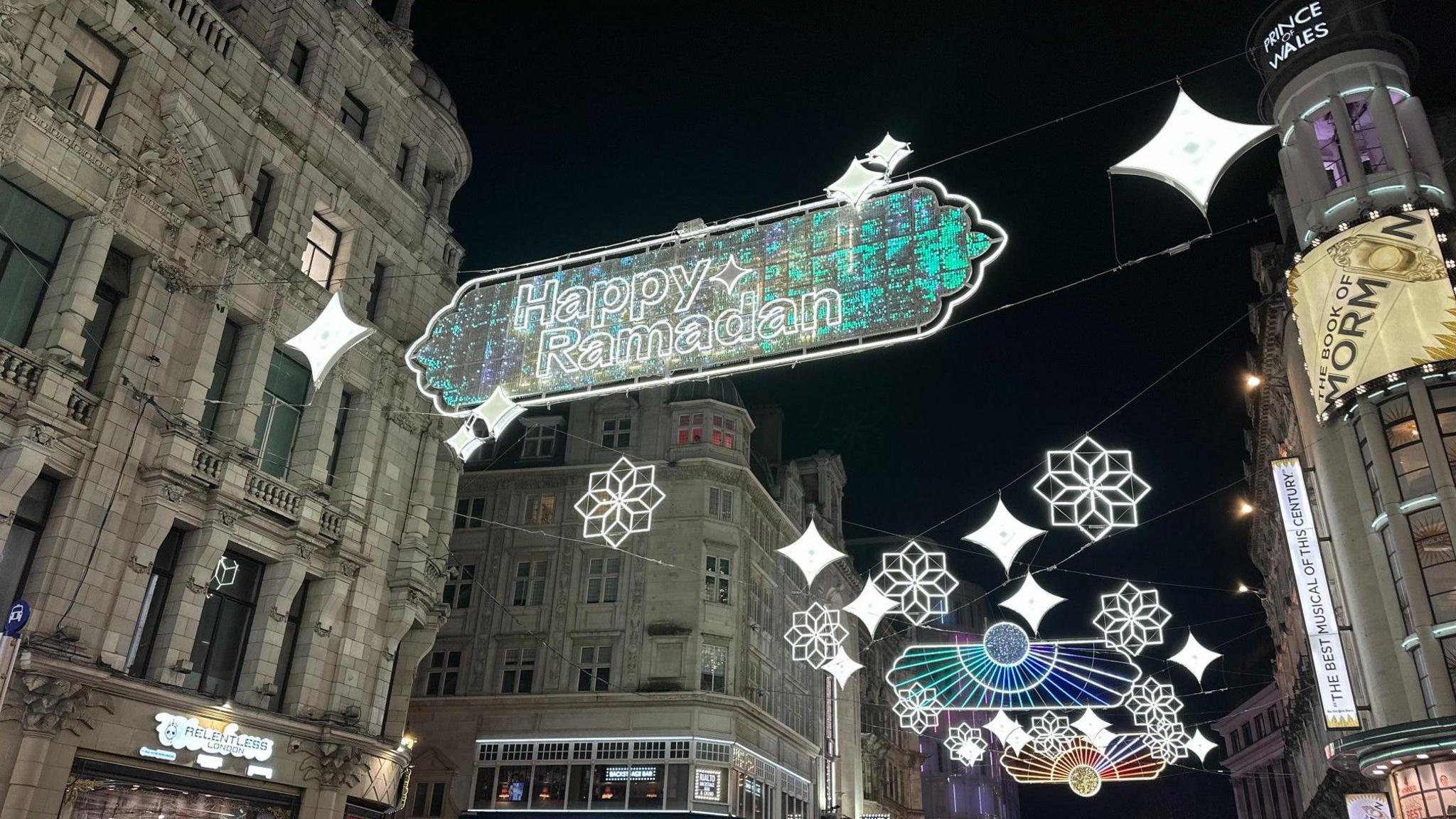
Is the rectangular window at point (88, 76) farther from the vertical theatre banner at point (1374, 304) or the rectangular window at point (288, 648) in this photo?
the vertical theatre banner at point (1374, 304)

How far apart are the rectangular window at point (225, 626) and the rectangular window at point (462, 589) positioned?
21.6 metres

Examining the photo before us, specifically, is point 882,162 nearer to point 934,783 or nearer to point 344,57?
point 344,57

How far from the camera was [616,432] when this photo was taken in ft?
138

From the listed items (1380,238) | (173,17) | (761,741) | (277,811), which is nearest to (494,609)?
(761,741)

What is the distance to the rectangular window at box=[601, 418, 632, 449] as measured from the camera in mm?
41906

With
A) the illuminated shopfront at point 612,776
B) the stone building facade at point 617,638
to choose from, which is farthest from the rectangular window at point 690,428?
the illuminated shopfront at point 612,776

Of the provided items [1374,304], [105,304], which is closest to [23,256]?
[105,304]

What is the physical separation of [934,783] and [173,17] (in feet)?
316

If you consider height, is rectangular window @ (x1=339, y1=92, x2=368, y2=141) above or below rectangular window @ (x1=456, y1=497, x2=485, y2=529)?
above

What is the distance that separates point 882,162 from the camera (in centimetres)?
1295

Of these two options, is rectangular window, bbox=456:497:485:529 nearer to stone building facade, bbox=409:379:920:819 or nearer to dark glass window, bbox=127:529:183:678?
stone building facade, bbox=409:379:920:819

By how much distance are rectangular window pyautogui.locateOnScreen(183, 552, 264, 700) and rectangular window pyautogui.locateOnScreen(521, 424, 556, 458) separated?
23.8 meters

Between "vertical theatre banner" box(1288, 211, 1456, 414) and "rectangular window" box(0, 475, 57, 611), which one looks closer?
"rectangular window" box(0, 475, 57, 611)

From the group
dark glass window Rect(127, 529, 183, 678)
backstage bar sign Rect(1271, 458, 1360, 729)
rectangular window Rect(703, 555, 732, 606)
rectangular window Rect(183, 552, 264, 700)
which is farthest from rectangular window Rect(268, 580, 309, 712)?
backstage bar sign Rect(1271, 458, 1360, 729)
